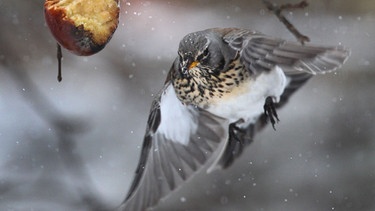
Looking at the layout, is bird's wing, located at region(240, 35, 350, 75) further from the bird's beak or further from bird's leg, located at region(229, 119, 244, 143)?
bird's leg, located at region(229, 119, 244, 143)

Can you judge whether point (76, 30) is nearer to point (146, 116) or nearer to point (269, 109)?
point (269, 109)

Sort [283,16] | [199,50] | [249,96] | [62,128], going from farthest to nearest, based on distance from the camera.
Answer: [62,128], [249,96], [199,50], [283,16]

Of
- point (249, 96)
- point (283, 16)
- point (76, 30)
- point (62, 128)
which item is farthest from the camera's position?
point (62, 128)

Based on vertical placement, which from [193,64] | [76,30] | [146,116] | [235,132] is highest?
[76,30]

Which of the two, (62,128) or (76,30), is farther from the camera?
(62,128)

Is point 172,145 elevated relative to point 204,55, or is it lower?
lower

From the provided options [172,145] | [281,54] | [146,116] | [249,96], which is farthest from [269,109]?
[146,116]

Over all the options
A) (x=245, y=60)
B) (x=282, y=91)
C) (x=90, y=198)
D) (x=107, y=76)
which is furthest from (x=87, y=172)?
(x=245, y=60)
